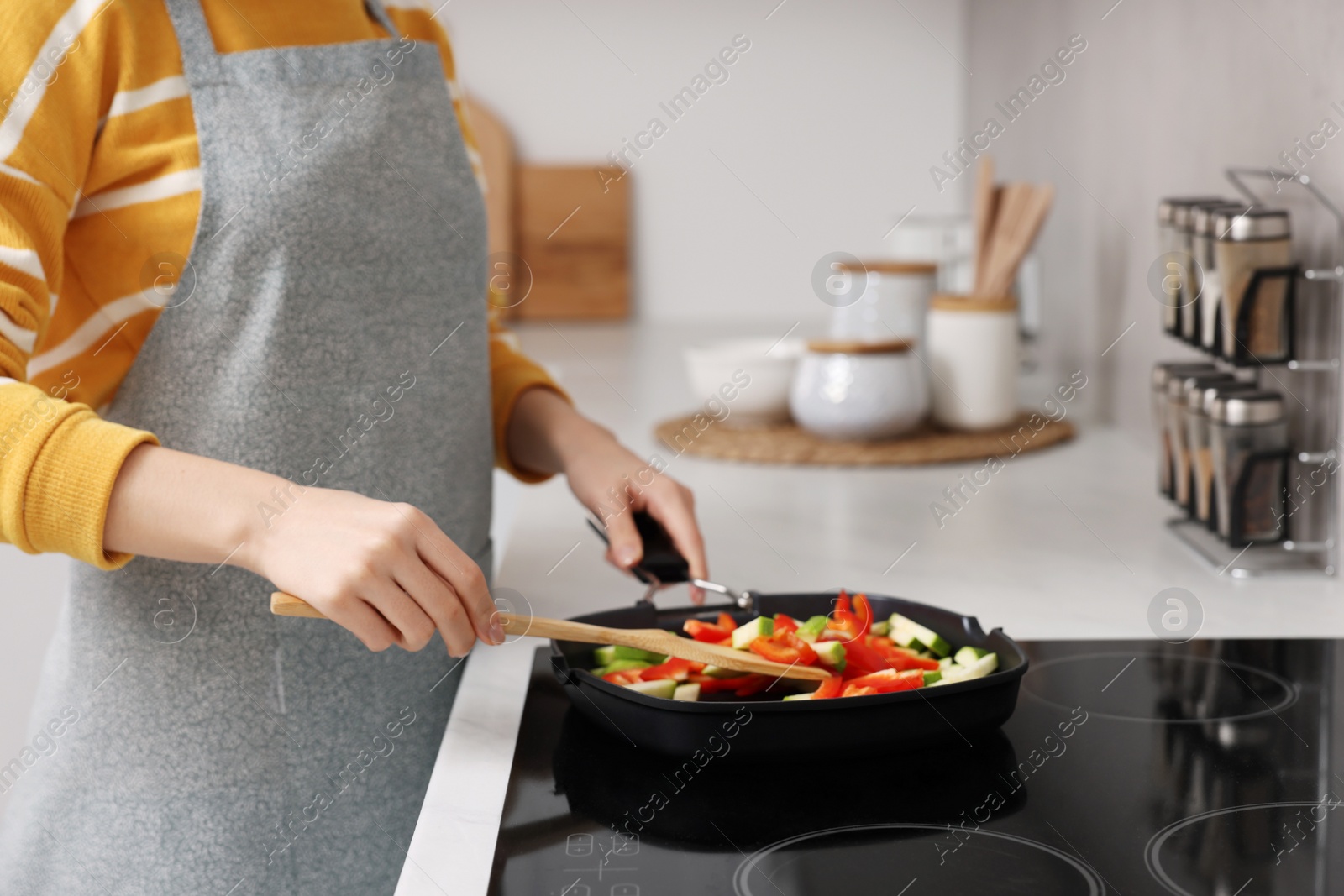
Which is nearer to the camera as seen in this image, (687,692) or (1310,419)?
(687,692)

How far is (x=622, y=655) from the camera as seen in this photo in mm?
702

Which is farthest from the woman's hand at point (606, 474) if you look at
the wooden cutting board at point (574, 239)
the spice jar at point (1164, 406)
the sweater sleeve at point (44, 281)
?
the wooden cutting board at point (574, 239)

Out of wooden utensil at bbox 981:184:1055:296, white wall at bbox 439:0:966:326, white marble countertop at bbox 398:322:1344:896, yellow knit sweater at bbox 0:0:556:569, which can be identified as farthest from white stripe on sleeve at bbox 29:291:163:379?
white wall at bbox 439:0:966:326

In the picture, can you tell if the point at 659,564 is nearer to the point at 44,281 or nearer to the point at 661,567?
the point at 661,567

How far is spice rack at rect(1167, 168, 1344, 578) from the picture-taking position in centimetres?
93

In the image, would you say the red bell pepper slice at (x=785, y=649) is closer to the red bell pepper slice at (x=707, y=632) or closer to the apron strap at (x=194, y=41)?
the red bell pepper slice at (x=707, y=632)

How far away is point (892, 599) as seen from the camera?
2.42 feet

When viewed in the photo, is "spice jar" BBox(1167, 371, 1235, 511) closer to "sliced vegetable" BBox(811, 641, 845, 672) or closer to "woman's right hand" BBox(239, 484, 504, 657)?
"sliced vegetable" BBox(811, 641, 845, 672)

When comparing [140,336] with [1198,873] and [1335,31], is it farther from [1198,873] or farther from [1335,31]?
[1335,31]

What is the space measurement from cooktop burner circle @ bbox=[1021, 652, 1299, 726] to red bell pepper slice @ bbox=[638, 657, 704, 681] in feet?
0.69

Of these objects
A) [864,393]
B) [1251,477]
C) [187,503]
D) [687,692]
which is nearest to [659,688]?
[687,692]

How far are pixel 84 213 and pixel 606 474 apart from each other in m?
0.38

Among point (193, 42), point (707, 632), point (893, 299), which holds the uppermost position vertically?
point (193, 42)

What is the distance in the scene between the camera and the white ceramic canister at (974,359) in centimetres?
147
